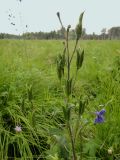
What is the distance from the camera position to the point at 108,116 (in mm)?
2266

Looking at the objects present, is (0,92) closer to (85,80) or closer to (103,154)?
(103,154)

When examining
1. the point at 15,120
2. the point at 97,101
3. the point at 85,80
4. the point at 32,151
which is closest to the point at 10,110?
the point at 15,120

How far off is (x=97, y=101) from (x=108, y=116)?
328 millimetres

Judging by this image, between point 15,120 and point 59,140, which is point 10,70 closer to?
point 15,120

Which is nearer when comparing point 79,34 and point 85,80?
point 79,34

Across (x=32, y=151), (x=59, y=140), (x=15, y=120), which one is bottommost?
(x=32, y=151)

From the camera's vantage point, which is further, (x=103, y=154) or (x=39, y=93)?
(x=39, y=93)

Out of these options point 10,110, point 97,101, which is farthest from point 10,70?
point 97,101

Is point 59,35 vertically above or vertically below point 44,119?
above

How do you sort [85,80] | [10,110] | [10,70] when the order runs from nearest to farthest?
[10,110]
[10,70]
[85,80]

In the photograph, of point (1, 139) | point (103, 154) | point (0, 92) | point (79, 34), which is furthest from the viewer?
point (0, 92)

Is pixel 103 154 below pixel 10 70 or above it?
below

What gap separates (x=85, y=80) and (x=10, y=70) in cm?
92

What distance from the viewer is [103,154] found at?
2.13m
